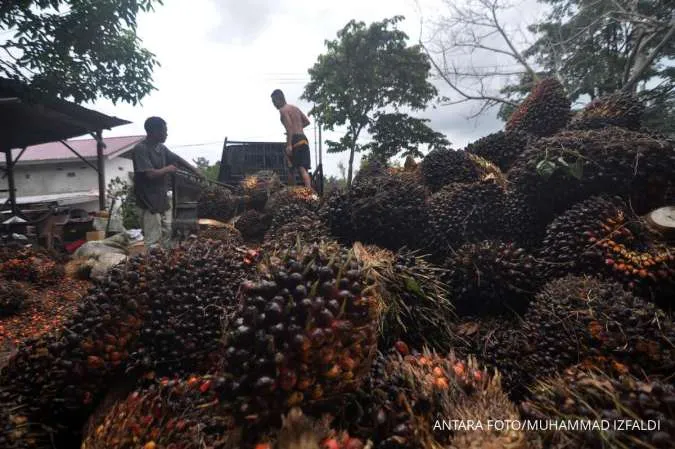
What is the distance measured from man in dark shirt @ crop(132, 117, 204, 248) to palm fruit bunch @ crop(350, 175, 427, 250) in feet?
12.4

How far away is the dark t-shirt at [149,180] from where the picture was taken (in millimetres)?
5262

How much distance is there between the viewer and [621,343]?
4.83ft

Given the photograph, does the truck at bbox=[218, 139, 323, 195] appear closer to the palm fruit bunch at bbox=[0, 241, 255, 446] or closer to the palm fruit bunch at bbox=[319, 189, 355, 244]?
the palm fruit bunch at bbox=[319, 189, 355, 244]

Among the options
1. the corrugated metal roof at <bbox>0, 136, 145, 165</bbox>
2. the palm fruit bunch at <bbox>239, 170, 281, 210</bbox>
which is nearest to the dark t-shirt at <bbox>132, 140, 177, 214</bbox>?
the palm fruit bunch at <bbox>239, 170, 281, 210</bbox>

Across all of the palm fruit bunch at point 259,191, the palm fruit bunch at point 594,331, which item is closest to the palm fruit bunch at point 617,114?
the palm fruit bunch at point 594,331

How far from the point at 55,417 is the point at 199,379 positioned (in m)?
0.66

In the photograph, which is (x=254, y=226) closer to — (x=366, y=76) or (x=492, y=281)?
(x=492, y=281)

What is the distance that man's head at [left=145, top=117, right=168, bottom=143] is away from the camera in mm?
5383

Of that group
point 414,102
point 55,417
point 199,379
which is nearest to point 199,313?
point 199,379

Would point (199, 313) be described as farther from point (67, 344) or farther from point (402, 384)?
point (402, 384)

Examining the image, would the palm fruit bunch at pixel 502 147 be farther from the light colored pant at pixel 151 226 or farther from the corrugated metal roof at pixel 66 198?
the corrugated metal roof at pixel 66 198

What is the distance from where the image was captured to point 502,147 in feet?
13.6

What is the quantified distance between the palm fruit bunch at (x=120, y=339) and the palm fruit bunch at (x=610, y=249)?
2.07m

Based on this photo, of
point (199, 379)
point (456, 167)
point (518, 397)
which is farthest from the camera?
point (456, 167)
